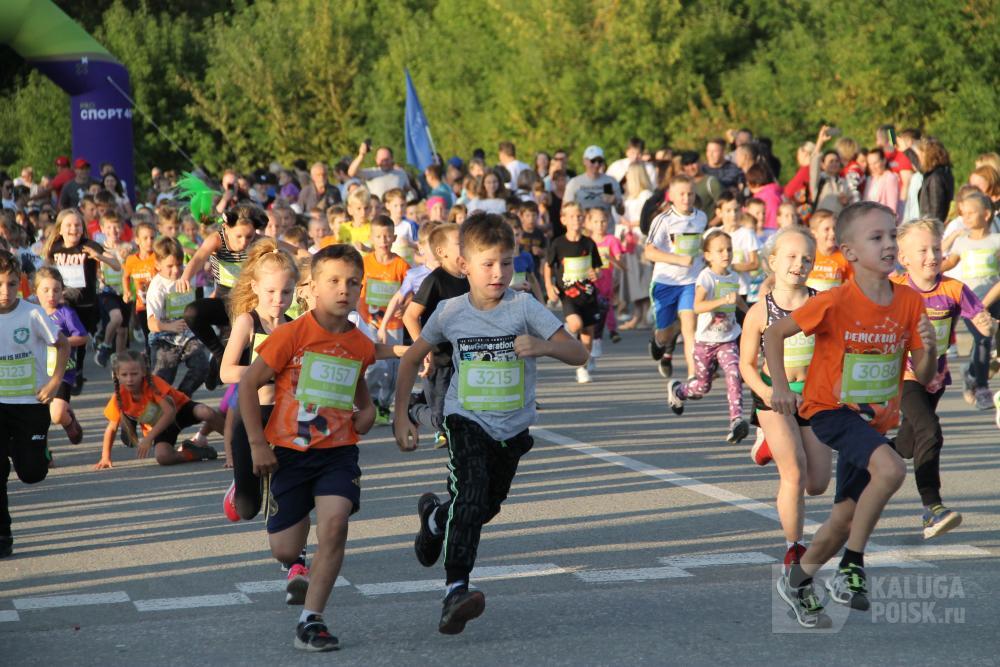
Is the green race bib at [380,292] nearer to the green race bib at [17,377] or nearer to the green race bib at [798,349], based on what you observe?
the green race bib at [17,377]

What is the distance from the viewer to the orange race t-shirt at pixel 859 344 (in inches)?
251

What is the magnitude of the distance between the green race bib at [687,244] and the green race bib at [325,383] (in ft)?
26.6

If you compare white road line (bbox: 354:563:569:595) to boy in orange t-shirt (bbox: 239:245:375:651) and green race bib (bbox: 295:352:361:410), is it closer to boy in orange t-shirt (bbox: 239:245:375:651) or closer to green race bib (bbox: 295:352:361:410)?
boy in orange t-shirt (bbox: 239:245:375:651)

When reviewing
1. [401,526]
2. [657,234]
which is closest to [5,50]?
[657,234]

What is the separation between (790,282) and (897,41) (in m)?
24.6

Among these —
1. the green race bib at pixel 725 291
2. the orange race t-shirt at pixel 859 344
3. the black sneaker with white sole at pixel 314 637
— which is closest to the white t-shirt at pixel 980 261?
the green race bib at pixel 725 291

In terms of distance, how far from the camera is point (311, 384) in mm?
6406

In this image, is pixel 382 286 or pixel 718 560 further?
pixel 382 286

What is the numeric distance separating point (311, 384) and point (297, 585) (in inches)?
35.9

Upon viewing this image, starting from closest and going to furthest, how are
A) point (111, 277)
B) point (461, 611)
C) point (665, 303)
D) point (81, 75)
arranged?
point (461, 611) < point (665, 303) < point (111, 277) < point (81, 75)

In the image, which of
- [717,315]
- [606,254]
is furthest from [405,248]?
[717,315]

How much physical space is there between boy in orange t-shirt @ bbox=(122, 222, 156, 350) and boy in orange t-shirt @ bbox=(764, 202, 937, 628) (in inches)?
366

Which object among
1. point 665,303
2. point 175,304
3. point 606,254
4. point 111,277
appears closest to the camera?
point 175,304

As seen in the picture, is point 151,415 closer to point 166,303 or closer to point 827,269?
point 166,303
